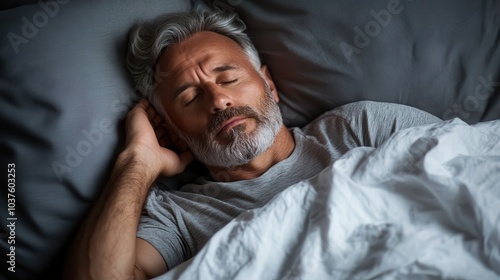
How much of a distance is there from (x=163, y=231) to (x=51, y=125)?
36 centimetres

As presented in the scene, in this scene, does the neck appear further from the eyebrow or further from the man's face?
the eyebrow

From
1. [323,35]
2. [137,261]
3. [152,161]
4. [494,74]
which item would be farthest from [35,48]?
[494,74]

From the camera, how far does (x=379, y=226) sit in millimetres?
805

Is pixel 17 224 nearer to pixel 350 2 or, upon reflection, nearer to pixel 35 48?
pixel 35 48

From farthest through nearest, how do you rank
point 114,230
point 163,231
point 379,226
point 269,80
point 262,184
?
1. point 269,80
2. point 262,184
3. point 163,231
4. point 114,230
5. point 379,226

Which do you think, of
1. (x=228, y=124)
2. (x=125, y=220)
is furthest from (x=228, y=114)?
(x=125, y=220)

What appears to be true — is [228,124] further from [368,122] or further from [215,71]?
[368,122]

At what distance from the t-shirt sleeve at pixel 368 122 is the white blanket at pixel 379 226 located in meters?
0.32

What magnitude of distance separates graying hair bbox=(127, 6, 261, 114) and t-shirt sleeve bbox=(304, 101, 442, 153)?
0.29 meters

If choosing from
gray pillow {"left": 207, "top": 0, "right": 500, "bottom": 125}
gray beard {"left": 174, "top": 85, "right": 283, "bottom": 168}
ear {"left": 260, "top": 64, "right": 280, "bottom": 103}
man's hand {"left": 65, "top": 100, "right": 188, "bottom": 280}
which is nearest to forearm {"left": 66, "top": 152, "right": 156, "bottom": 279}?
man's hand {"left": 65, "top": 100, "right": 188, "bottom": 280}

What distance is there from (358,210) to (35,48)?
2.82 ft

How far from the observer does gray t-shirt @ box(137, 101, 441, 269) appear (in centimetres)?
114

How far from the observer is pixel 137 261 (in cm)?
104

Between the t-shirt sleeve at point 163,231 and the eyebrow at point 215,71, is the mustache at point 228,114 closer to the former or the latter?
the eyebrow at point 215,71
